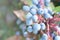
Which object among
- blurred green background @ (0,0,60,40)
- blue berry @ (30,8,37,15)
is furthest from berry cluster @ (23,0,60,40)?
blurred green background @ (0,0,60,40)

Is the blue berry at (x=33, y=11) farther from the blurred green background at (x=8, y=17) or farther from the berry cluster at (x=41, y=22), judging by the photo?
the blurred green background at (x=8, y=17)

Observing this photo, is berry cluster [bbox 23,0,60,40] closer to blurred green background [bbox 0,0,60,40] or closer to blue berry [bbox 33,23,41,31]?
blue berry [bbox 33,23,41,31]

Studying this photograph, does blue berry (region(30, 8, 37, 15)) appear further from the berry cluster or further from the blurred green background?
the blurred green background

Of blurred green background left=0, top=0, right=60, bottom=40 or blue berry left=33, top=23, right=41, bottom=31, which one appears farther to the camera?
blurred green background left=0, top=0, right=60, bottom=40

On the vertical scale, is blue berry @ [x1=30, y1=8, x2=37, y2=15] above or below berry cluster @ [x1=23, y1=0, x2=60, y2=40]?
above

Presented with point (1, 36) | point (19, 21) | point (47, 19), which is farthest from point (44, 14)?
point (1, 36)

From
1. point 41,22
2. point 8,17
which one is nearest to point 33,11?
point 41,22

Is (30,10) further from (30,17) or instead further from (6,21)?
(6,21)

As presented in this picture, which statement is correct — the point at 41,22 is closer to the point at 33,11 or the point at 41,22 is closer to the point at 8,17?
the point at 33,11

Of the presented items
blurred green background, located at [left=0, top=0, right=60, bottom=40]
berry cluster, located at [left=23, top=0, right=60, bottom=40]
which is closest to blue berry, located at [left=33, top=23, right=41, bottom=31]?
berry cluster, located at [left=23, top=0, right=60, bottom=40]
